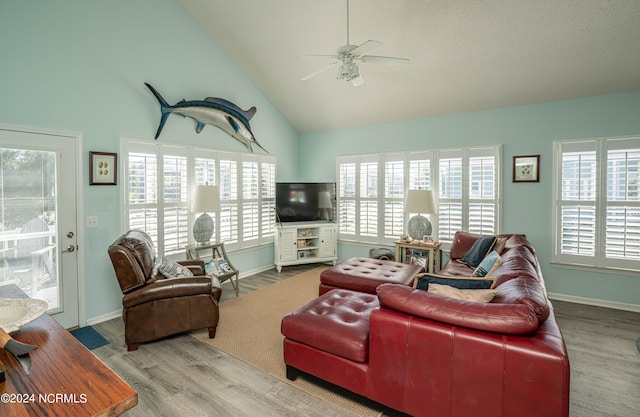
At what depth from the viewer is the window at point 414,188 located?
4680 mm

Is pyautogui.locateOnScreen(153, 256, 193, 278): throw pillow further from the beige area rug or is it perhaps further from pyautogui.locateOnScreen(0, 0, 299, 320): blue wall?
pyautogui.locateOnScreen(0, 0, 299, 320): blue wall

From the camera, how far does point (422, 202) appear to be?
184 inches

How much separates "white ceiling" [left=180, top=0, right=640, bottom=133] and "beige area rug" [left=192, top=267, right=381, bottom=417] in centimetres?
327

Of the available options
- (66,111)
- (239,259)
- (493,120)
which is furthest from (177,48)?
(493,120)

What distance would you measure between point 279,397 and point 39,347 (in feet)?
5.11

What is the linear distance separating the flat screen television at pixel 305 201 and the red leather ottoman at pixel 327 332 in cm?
308

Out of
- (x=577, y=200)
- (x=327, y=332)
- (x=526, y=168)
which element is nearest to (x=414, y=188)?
(x=526, y=168)

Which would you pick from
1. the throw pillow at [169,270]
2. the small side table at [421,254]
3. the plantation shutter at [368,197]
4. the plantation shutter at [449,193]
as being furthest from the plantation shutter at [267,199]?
the plantation shutter at [449,193]

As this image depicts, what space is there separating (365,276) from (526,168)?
2.89m

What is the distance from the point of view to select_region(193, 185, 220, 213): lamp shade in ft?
13.2

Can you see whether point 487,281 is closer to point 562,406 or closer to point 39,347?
point 562,406

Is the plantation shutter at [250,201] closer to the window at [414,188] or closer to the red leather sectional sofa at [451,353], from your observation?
the window at [414,188]

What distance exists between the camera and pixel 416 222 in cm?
493

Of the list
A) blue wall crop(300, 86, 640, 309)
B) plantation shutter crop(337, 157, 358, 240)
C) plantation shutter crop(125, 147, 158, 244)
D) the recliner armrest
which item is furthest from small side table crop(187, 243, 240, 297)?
blue wall crop(300, 86, 640, 309)
